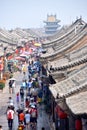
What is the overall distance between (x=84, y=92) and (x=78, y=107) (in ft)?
9.14

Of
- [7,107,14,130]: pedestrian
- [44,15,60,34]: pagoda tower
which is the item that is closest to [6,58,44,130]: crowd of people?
[7,107,14,130]: pedestrian

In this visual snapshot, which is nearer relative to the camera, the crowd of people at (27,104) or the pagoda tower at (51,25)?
the crowd of people at (27,104)

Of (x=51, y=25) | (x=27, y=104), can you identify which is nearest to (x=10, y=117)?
(x=27, y=104)

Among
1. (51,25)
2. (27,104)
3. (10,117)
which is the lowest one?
(10,117)

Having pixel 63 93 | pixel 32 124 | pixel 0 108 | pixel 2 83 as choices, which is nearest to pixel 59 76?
pixel 32 124

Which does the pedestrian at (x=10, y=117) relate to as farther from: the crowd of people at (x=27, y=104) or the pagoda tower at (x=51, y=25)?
the pagoda tower at (x=51, y=25)

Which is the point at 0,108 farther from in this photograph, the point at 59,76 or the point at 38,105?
the point at 59,76

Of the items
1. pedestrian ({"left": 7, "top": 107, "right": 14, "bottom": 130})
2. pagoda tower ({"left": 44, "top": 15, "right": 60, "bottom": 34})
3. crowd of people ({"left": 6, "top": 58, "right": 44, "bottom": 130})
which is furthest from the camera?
pagoda tower ({"left": 44, "top": 15, "right": 60, "bottom": 34})

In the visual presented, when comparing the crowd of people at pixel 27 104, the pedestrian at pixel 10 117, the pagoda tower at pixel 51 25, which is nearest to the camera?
the crowd of people at pixel 27 104

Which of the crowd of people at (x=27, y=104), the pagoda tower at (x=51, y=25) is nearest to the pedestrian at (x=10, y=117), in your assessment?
the crowd of people at (x=27, y=104)

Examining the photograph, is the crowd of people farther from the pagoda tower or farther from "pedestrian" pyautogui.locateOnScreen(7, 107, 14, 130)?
the pagoda tower

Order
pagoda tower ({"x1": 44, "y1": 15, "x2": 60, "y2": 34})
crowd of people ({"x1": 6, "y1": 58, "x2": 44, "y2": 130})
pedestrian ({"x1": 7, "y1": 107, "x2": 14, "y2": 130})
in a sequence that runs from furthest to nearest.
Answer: pagoda tower ({"x1": 44, "y1": 15, "x2": 60, "y2": 34})
pedestrian ({"x1": 7, "y1": 107, "x2": 14, "y2": 130})
crowd of people ({"x1": 6, "y1": 58, "x2": 44, "y2": 130})

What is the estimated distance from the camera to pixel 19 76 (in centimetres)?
5228

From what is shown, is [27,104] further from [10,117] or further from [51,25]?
[51,25]
